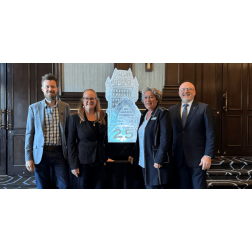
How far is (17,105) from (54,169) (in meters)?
2.50

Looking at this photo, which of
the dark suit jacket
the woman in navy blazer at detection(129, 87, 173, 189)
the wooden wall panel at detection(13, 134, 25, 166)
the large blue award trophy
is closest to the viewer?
the woman in navy blazer at detection(129, 87, 173, 189)

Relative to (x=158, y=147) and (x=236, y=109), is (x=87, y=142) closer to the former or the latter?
(x=158, y=147)

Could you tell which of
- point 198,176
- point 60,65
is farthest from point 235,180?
point 60,65

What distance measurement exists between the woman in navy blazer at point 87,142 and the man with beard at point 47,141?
13cm

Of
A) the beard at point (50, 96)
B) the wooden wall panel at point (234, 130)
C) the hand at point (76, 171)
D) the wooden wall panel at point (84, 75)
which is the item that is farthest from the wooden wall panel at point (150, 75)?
the hand at point (76, 171)

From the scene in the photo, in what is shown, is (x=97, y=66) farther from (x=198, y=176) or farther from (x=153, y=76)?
(x=198, y=176)

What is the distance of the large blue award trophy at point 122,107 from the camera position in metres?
3.69

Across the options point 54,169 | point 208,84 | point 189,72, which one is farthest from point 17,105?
point 208,84

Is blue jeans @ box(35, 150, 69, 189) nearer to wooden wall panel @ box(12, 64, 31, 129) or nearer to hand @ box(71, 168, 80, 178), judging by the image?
hand @ box(71, 168, 80, 178)

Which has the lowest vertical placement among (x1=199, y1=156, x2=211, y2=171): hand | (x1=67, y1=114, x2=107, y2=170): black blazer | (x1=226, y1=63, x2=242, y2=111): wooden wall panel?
(x1=199, y1=156, x2=211, y2=171): hand

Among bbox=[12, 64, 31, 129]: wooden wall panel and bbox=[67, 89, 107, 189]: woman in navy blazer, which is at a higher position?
bbox=[12, 64, 31, 129]: wooden wall panel

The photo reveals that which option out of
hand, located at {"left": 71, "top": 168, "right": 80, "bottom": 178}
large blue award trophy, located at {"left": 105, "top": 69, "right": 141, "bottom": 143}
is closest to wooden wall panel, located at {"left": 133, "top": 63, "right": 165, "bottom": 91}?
large blue award trophy, located at {"left": 105, "top": 69, "right": 141, "bottom": 143}

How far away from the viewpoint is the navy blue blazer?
2121 millimetres

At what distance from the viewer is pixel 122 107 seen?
384 cm
